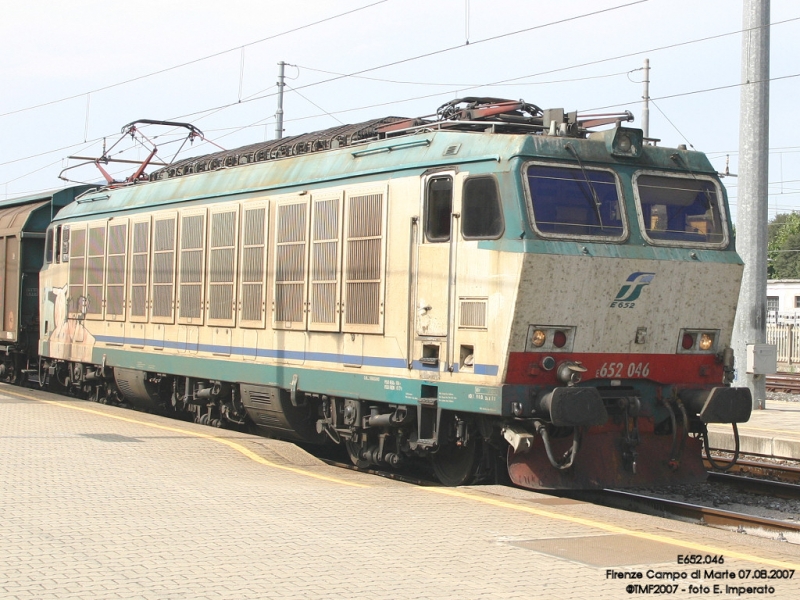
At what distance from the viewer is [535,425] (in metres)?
9.76

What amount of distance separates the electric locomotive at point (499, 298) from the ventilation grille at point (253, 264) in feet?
0.17

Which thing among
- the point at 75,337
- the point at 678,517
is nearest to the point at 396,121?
the point at 678,517

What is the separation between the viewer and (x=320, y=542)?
7.22 m

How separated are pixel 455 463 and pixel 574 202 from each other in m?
2.98

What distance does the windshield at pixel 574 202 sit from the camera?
977 centimetres

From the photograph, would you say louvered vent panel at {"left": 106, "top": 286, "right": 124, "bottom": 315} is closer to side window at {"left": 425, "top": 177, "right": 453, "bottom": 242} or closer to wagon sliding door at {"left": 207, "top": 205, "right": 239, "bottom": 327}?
wagon sliding door at {"left": 207, "top": 205, "right": 239, "bottom": 327}

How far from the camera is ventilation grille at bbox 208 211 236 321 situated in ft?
46.1

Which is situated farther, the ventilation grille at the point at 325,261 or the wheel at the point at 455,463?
the ventilation grille at the point at 325,261

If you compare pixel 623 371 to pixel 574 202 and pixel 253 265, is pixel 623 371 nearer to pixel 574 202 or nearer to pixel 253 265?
pixel 574 202

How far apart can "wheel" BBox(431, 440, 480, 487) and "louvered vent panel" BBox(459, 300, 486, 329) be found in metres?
1.26

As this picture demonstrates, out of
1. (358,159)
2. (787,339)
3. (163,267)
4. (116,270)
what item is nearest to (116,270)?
(116,270)

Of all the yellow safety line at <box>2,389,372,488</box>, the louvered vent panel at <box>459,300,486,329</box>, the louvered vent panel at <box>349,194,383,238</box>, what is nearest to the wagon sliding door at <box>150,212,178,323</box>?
the yellow safety line at <box>2,389,372,488</box>

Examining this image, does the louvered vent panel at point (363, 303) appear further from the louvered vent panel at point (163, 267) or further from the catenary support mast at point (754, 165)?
the catenary support mast at point (754, 165)

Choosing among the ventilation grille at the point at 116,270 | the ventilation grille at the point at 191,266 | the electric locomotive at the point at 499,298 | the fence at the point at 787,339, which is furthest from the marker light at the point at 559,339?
the fence at the point at 787,339
